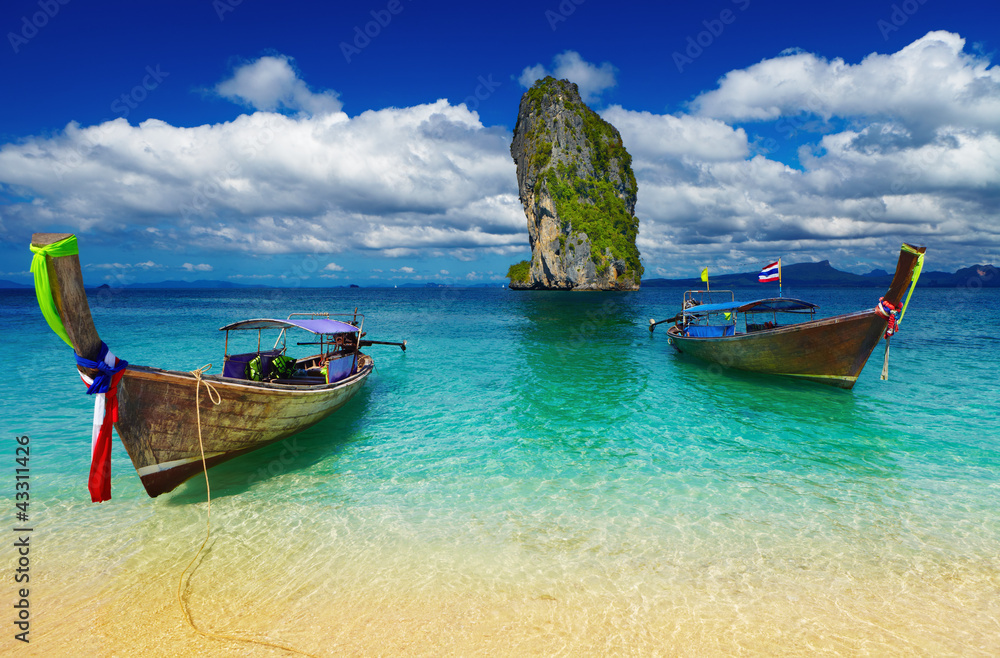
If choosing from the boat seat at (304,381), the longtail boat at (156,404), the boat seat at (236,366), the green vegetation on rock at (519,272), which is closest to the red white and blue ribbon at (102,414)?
the longtail boat at (156,404)

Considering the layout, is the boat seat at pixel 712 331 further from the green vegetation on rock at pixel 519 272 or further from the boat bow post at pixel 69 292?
the green vegetation on rock at pixel 519 272

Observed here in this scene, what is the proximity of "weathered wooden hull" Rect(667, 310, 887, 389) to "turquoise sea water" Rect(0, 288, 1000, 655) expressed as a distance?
1.48 m

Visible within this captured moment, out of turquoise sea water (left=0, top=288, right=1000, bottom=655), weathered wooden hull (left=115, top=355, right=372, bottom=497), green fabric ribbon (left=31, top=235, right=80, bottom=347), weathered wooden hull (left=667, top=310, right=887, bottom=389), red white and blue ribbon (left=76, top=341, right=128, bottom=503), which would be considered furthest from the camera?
weathered wooden hull (left=667, top=310, right=887, bottom=389)

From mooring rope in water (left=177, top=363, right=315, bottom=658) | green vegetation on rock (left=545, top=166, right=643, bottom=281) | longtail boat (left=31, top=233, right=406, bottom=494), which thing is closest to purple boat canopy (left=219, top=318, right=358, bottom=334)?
longtail boat (left=31, top=233, right=406, bottom=494)

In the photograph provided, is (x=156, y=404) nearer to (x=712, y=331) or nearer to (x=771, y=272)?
(x=712, y=331)

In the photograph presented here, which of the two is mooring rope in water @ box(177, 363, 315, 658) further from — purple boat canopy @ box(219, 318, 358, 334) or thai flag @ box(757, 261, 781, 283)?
thai flag @ box(757, 261, 781, 283)

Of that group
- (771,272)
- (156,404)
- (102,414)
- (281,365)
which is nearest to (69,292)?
(102,414)

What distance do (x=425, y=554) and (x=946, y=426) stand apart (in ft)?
41.8

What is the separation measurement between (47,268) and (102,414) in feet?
6.79

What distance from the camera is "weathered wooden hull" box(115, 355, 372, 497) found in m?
6.31

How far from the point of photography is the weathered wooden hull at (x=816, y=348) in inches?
523

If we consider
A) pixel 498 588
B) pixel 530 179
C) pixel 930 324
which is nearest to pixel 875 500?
pixel 498 588

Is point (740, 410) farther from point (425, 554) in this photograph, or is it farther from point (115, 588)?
point (115, 588)

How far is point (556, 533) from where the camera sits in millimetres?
6340
